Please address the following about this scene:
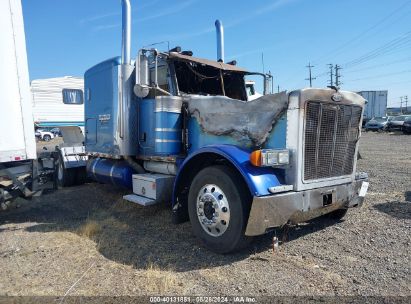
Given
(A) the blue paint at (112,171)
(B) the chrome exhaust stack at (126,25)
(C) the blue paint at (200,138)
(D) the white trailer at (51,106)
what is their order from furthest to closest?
(D) the white trailer at (51,106) < (A) the blue paint at (112,171) < (B) the chrome exhaust stack at (126,25) < (C) the blue paint at (200,138)

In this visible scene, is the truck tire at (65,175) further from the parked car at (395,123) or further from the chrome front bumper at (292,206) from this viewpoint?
the parked car at (395,123)

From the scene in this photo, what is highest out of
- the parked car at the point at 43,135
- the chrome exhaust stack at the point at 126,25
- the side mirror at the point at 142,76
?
the chrome exhaust stack at the point at 126,25

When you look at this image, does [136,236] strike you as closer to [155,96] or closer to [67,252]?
[67,252]

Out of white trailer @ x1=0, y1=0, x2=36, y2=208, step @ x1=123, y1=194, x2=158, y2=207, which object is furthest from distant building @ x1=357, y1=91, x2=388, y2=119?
white trailer @ x1=0, y1=0, x2=36, y2=208

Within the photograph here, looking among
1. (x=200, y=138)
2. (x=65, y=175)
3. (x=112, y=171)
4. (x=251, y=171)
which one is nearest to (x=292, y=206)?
(x=251, y=171)

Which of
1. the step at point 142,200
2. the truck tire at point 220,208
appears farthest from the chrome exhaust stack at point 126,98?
the truck tire at point 220,208

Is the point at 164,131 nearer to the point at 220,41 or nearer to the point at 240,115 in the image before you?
the point at 240,115

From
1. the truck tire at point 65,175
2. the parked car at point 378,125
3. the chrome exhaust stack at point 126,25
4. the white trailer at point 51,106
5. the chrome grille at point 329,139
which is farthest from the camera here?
the parked car at point 378,125

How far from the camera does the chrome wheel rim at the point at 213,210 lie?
4.27m

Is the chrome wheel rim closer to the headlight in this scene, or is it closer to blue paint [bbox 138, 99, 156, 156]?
the headlight

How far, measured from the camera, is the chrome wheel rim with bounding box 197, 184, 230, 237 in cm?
427

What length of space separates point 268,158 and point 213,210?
0.99 metres

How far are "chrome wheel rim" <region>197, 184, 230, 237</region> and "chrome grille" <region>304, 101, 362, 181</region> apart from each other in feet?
3.34

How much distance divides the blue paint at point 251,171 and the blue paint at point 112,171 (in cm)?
258
